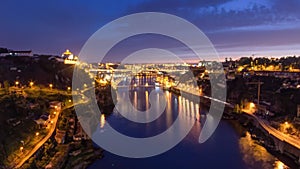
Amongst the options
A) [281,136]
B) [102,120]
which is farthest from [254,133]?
[102,120]

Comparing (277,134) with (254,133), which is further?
(254,133)

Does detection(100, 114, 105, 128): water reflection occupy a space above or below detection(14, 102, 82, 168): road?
below

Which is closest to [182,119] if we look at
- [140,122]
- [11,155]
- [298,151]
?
[140,122]

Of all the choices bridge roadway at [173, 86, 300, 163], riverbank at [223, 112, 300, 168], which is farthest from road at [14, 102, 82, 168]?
bridge roadway at [173, 86, 300, 163]

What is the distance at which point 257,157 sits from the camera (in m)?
5.41

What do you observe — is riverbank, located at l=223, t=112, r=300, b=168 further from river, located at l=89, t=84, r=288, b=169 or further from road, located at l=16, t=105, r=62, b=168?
road, located at l=16, t=105, r=62, b=168

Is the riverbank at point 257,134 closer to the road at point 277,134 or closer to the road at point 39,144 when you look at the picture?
the road at point 277,134

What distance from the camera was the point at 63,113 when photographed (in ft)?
25.0

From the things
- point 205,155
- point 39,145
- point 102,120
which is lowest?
point 205,155

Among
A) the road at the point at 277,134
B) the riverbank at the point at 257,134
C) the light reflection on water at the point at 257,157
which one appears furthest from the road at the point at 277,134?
the light reflection on water at the point at 257,157

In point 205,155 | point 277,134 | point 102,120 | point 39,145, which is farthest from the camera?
point 102,120

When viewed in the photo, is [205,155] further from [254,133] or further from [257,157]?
[254,133]

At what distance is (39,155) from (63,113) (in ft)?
10.2

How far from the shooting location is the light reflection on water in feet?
16.5
